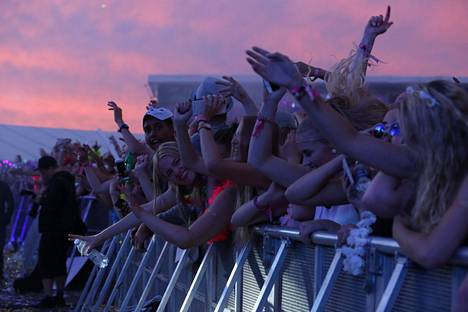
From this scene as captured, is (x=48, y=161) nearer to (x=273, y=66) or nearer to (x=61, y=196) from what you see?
(x=61, y=196)

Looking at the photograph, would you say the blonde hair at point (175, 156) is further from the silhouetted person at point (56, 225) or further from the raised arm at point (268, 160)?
the silhouetted person at point (56, 225)

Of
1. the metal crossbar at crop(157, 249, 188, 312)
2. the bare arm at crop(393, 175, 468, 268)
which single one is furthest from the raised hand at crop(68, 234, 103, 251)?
the bare arm at crop(393, 175, 468, 268)

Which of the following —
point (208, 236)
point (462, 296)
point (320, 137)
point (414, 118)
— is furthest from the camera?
point (208, 236)

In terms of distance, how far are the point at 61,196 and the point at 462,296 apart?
34.9 ft

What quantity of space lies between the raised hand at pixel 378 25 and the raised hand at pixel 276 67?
2.01 m

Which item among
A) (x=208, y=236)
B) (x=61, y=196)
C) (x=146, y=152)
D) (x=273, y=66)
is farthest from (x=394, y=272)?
(x=61, y=196)

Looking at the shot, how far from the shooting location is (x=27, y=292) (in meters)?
13.9

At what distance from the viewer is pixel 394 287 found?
317cm

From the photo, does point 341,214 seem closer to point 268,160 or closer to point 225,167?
point 268,160

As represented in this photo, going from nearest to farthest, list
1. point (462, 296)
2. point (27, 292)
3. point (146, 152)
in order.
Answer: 1. point (462, 296)
2. point (146, 152)
3. point (27, 292)

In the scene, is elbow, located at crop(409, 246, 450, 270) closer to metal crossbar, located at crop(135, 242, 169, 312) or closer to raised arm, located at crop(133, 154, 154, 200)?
metal crossbar, located at crop(135, 242, 169, 312)

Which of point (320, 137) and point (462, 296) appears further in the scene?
point (320, 137)

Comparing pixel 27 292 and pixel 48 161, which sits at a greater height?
pixel 48 161

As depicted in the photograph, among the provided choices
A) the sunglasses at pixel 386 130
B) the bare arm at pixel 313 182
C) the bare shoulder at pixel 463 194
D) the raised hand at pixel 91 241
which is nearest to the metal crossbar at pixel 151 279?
the raised hand at pixel 91 241
